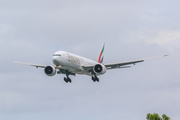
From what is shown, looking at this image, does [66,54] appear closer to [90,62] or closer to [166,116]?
[90,62]

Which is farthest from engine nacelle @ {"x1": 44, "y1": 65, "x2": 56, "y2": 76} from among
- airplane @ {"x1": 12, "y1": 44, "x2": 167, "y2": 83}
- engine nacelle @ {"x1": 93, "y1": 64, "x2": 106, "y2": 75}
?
engine nacelle @ {"x1": 93, "y1": 64, "x2": 106, "y2": 75}

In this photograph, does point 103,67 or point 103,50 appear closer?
point 103,67

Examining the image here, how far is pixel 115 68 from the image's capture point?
397ft

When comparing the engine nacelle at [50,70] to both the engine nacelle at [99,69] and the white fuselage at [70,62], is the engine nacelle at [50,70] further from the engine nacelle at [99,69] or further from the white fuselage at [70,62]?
the engine nacelle at [99,69]

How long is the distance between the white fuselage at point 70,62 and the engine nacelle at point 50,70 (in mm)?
2887

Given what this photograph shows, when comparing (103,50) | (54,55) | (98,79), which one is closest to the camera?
(54,55)

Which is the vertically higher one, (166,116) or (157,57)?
(157,57)

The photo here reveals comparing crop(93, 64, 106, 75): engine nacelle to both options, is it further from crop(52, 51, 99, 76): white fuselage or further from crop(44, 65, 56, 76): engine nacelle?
crop(44, 65, 56, 76): engine nacelle

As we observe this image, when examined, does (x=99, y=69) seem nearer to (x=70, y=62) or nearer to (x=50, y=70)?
(x=70, y=62)

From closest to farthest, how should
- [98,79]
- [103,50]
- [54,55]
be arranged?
[54,55] → [98,79] → [103,50]

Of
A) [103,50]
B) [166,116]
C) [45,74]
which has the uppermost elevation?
[103,50]

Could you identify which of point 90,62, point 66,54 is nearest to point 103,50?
point 90,62

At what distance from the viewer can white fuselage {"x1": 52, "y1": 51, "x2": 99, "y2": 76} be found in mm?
113688

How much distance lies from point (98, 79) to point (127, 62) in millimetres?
8365
